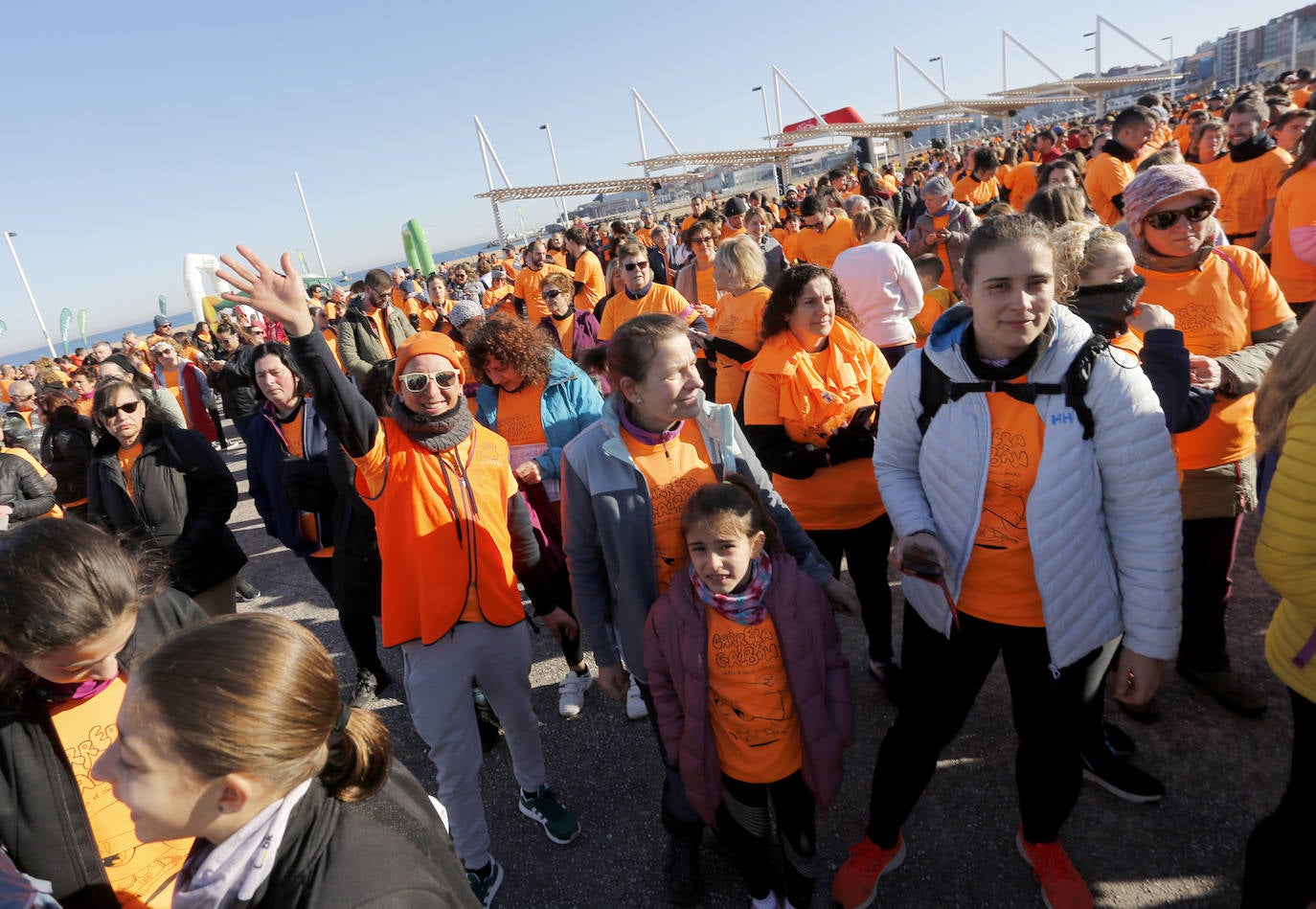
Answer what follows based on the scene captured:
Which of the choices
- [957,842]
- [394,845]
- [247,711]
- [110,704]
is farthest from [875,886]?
[110,704]

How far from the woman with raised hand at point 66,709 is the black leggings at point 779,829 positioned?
5.25 ft

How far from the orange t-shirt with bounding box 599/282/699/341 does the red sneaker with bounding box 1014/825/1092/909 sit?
3.81 metres

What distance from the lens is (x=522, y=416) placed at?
11.2ft

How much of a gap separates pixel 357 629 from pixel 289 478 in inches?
36.6

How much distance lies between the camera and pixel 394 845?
1.14m

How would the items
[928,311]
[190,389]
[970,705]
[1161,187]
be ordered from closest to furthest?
[970,705] → [1161,187] → [928,311] → [190,389]

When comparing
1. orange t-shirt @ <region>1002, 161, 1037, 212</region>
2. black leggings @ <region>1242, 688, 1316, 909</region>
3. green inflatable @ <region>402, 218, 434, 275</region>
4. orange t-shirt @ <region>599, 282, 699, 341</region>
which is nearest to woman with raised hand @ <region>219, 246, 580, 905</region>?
black leggings @ <region>1242, 688, 1316, 909</region>

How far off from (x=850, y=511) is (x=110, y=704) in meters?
2.55

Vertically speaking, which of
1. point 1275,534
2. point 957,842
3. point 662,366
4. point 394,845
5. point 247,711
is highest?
point 662,366

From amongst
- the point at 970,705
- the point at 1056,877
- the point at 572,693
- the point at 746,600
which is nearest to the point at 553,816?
the point at 572,693

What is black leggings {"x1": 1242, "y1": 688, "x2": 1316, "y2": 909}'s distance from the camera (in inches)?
59.7

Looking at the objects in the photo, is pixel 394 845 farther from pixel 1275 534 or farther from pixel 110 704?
pixel 1275 534

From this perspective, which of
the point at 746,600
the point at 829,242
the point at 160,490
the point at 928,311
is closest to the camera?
the point at 746,600

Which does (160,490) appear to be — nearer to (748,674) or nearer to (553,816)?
(553,816)
